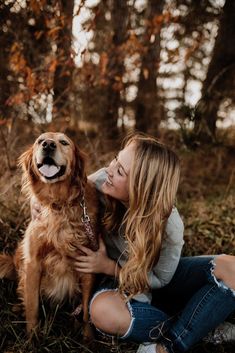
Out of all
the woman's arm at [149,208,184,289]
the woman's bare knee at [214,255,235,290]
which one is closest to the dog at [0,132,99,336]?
the woman's arm at [149,208,184,289]

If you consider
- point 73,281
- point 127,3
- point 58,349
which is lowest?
point 58,349

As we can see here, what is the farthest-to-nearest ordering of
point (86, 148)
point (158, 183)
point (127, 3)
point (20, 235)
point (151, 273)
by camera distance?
point (127, 3), point (86, 148), point (20, 235), point (151, 273), point (158, 183)

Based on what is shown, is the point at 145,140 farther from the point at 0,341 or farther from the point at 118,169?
the point at 0,341

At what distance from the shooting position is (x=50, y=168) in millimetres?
2441

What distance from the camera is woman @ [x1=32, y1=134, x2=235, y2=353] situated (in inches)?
93.6

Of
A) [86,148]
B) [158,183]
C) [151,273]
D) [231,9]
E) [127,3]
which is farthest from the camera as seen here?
[231,9]

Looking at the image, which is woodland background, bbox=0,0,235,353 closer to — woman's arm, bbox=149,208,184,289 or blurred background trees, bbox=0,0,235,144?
blurred background trees, bbox=0,0,235,144

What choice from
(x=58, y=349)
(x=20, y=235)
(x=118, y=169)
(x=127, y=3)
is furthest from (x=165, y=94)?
(x=58, y=349)

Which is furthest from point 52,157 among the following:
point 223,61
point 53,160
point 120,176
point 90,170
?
point 223,61

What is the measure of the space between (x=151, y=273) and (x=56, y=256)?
60 cm

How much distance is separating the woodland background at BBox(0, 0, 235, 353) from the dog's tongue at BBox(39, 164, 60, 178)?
0.91 metres

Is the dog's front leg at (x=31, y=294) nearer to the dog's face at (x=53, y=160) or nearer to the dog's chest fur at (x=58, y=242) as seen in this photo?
the dog's chest fur at (x=58, y=242)

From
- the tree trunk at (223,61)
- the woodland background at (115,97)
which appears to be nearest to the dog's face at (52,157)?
the woodland background at (115,97)

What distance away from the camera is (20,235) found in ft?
11.3
